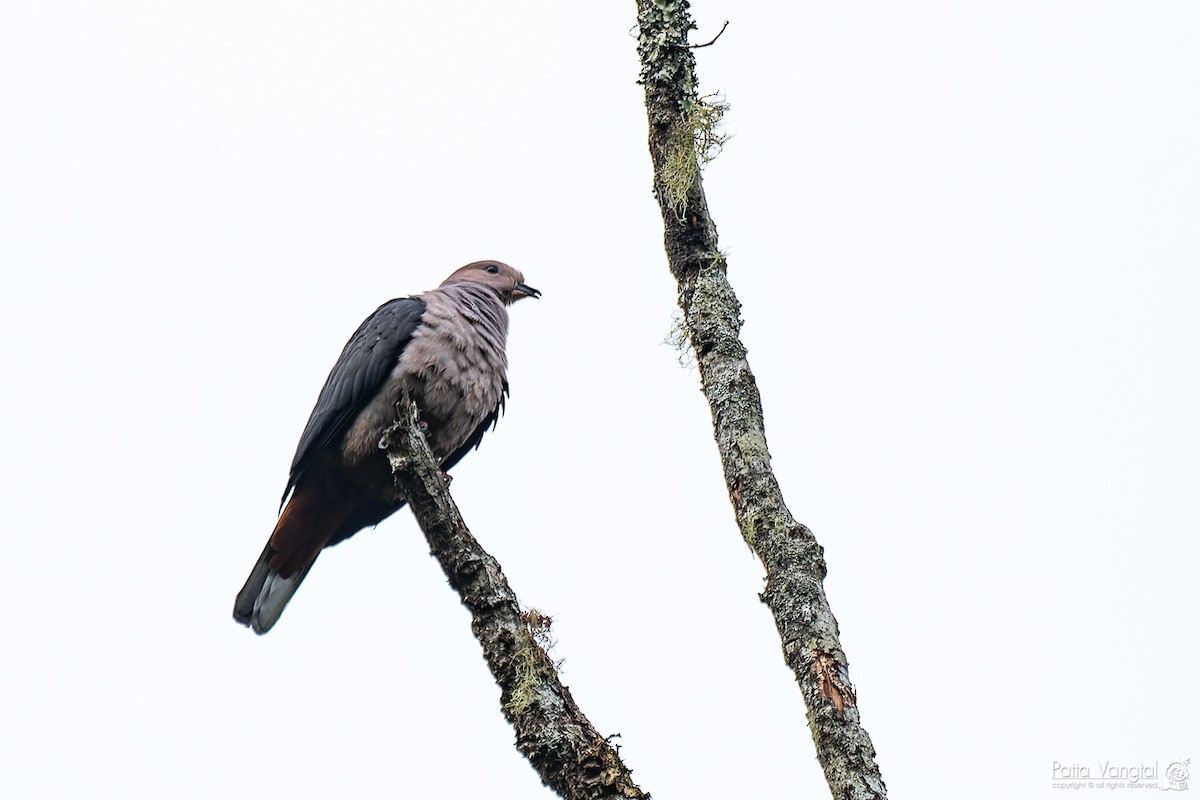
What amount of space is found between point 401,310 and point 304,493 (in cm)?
77

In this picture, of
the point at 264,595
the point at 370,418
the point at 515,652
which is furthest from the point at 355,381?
the point at 515,652

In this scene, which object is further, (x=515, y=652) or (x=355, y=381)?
(x=355, y=381)

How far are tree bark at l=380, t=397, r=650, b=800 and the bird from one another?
1.18 meters

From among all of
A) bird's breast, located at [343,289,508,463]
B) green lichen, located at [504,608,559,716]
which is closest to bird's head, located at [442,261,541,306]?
bird's breast, located at [343,289,508,463]

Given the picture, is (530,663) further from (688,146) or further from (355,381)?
(355,381)

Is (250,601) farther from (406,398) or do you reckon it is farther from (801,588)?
(801,588)

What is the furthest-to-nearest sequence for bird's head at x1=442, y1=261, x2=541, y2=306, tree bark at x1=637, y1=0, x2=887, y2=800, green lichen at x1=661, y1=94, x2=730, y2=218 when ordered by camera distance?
bird's head at x1=442, y1=261, x2=541, y2=306, green lichen at x1=661, y1=94, x2=730, y2=218, tree bark at x1=637, y1=0, x2=887, y2=800

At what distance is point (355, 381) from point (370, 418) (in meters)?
0.15

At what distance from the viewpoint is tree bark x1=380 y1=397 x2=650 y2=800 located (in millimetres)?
2338

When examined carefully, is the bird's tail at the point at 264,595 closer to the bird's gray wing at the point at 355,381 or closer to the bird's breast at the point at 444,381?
the bird's gray wing at the point at 355,381

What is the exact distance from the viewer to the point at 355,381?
4312mm

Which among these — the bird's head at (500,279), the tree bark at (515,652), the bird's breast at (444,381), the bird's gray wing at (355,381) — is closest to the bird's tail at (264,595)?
the bird's gray wing at (355,381)

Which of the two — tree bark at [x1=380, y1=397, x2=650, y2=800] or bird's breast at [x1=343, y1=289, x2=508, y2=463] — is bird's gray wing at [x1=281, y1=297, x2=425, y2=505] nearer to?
bird's breast at [x1=343, y1=289, x2=508, y2=463]

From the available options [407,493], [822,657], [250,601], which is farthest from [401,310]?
[822,657]
